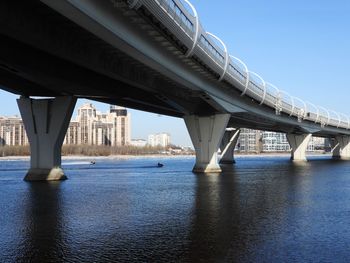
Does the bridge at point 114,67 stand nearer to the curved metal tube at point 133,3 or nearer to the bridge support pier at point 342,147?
the curved metal tube at point 133,3

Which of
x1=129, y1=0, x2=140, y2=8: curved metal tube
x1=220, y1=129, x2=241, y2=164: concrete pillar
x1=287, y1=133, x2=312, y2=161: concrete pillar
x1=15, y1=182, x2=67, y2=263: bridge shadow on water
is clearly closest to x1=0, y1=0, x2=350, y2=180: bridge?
x1=129, y1=0, x2=140, y2=8: curved metal tube

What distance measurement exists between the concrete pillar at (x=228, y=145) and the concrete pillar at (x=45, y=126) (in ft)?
220

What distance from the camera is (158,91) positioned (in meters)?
45.4

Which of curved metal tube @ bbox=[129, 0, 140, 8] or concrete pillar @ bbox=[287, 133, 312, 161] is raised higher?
curved metal tube @ bbox=[129, 0, 140, 8]

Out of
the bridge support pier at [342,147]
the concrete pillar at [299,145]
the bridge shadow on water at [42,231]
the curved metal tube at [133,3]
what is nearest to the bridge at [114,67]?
the curved metal tube at [133,3]

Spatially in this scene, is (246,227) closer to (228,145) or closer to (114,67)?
(114,67)

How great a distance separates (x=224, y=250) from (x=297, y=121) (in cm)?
8468

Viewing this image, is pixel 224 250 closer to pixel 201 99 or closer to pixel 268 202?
pixel 268 202

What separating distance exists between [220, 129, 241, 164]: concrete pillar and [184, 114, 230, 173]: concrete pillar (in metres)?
46.3

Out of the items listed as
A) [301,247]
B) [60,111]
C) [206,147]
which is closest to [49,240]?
[301,247]

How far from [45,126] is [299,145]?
86574mm

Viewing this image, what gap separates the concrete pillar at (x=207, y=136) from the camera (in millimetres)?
62250

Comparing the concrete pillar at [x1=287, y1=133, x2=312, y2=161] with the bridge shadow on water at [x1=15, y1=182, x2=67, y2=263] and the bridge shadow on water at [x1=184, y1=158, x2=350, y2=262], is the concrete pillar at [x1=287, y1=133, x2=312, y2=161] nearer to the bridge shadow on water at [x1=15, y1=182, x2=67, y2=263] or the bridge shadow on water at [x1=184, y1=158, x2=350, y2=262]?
the bridge shadow on water at [x1=184, y1=158, x2=350, y2=262]

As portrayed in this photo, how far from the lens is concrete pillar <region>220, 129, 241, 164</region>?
110069 mm
